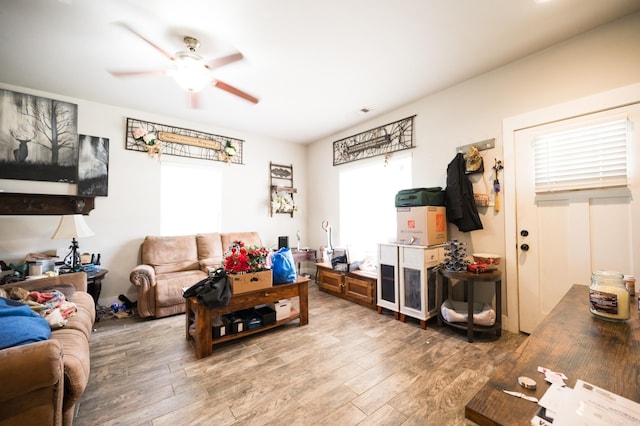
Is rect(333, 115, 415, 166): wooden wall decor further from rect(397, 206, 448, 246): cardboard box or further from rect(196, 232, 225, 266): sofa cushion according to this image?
rect(196, 232, 225, 266): sofa cushion

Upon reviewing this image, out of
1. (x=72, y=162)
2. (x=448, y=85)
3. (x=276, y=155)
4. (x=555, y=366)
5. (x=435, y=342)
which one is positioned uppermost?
(x=448, y=85)

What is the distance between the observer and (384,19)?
2025mm

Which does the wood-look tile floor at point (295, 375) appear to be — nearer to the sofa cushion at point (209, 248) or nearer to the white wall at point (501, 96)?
the sofa cushion at point (209, 248)

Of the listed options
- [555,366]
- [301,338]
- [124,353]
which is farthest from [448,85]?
[124,353]

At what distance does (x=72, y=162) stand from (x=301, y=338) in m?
3.64

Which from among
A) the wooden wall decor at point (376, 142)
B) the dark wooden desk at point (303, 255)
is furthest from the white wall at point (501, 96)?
the dark wooden desk at point (303, 255)

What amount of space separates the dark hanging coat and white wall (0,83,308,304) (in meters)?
3.34

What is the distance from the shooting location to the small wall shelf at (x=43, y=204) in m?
2.87

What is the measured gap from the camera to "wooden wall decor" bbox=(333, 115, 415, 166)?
3.55 m

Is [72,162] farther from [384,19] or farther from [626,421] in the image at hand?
[626,421]

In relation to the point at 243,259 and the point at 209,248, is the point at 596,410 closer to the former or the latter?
the point at 243,259

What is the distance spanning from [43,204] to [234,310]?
283cm

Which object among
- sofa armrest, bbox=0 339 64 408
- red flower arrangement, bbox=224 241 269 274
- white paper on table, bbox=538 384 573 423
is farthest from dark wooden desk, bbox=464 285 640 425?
red flower arrangement, bbox=224 241 269 274

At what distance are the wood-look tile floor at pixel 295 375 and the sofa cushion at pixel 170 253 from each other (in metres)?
0.89
